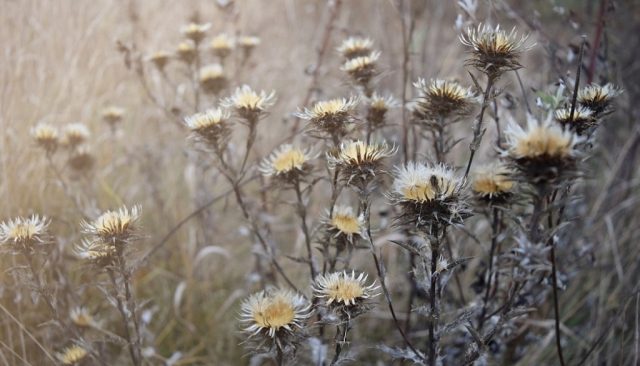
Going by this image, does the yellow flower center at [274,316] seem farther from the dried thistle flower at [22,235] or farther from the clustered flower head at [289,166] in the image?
the dried thistle flower at [22,235]

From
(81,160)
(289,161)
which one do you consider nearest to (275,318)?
(289,161)

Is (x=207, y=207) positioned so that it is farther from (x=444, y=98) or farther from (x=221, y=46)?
(x=444, y=98)

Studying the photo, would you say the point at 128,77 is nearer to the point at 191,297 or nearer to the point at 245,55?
the point at 245,55

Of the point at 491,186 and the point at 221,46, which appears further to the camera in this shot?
the point at 221,46

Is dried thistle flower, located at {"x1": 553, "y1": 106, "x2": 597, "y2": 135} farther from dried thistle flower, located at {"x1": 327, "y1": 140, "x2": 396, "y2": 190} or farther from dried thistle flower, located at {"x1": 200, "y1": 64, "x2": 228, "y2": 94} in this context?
dried thistle flower, located at {"x1": 200, "y1": 64, "x2": 228, "y2": 94}

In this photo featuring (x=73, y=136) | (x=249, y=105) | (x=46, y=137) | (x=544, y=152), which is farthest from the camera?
(x=73, y=136)

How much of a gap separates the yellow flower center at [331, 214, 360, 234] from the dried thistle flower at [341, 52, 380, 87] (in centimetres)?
39

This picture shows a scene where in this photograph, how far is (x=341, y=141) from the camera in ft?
4.52

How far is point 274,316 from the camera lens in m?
1.18

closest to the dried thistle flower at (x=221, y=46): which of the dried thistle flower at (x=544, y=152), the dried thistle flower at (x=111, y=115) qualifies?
the dried thistle flower at (x=111, y=115)

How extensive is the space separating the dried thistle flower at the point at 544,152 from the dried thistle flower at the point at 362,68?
649 mm

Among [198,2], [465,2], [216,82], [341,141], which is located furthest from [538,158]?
[198,2]

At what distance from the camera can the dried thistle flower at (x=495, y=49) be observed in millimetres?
1212

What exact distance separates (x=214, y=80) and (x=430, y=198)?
1.09 metres
